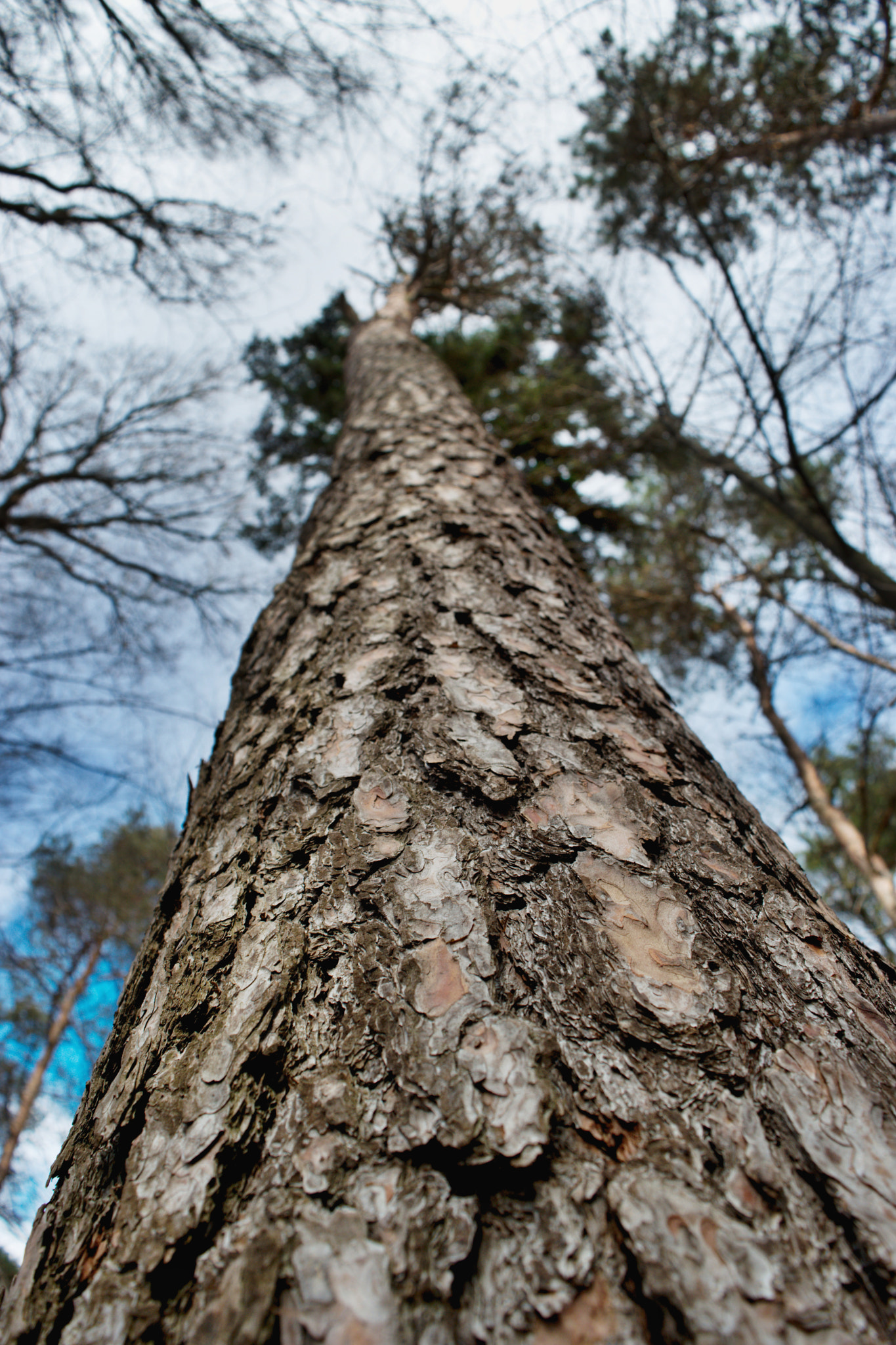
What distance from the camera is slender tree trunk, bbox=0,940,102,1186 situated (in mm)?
8500

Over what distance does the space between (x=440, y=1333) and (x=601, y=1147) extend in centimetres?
16

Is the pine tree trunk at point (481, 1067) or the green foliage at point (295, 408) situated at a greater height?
the green foliage at point (295, 408)

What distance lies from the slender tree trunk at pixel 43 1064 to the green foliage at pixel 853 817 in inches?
435

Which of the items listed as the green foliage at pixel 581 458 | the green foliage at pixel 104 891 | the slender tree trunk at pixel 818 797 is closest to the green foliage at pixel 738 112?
the green foliage at pixel 581 458

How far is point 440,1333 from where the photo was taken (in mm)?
372

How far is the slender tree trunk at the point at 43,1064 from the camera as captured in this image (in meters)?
8.50

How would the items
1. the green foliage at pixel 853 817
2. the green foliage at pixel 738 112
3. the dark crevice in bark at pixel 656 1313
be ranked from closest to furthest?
the dark crevice in bark at pixel 656 1313, the green foliage at pixel 738 112, the green foliage at pixel 853 817

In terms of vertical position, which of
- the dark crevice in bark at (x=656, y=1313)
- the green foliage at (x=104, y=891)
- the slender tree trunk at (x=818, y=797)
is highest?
the green foliage at (x=104, y=891)

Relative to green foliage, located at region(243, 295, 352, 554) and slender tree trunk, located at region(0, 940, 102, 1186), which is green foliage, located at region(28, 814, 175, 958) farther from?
green foliage, located at region(243, 295, 352, 554)

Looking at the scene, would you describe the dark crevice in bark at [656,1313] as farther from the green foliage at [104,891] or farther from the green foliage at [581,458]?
the green foliage at [104,891]

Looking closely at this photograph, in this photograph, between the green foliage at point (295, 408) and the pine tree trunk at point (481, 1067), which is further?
the green foliage at point (295, 408)

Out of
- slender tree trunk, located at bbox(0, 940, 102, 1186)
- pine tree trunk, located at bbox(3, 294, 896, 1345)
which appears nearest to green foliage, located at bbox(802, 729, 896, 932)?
pine tree trunk, located at bbox(3, 294, 896, 1345)

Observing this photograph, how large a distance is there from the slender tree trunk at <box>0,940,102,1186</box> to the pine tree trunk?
11.0m

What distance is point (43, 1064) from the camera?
884cm
